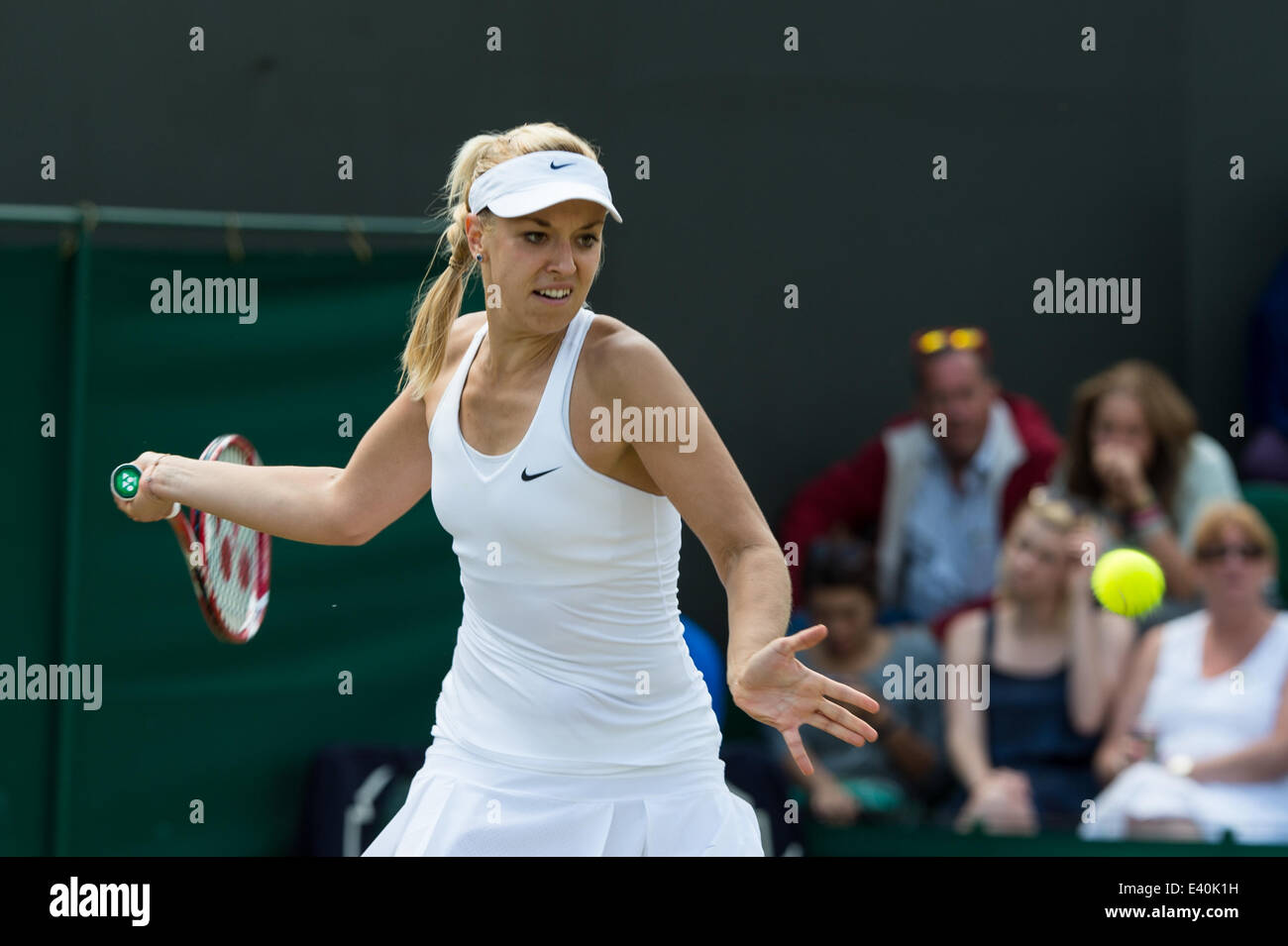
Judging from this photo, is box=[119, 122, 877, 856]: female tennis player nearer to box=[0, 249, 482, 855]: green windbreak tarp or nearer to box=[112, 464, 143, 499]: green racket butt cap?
box=[112, 464, 143, 499]: green racket butt cap

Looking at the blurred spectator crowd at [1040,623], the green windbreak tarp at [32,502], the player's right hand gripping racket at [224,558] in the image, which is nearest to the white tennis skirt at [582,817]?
the player's right hand gripping racket at [224,558]

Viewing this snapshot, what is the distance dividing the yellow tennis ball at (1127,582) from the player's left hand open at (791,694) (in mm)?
2364

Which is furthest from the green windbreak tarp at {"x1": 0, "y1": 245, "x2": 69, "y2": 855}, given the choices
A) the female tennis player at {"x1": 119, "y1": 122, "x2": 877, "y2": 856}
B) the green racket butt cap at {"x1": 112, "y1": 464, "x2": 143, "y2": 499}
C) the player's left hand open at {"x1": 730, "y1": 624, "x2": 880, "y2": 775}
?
the player's left hand open at {"x1": 730, "y1": 624, "x2": 880, "y2": 775}

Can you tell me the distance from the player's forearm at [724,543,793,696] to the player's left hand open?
0.12 ft

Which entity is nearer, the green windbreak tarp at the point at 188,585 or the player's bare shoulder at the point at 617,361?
the player's bare shoulder at the point at 617,361

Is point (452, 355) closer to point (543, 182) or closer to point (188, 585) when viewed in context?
point (543, 182)

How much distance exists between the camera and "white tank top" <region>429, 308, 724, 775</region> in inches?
108

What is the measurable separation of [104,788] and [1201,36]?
3983 millimetres

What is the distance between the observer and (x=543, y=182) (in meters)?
2.73

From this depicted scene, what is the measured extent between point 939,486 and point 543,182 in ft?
8.96

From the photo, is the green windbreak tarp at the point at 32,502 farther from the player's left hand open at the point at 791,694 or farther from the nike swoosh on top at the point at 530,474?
the player's left hand open at the point at 791,694

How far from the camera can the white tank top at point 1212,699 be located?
4555 millimetres

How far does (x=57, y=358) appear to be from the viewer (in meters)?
4.79

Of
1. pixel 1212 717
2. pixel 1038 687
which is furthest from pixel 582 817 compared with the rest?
pixel 1212 717
